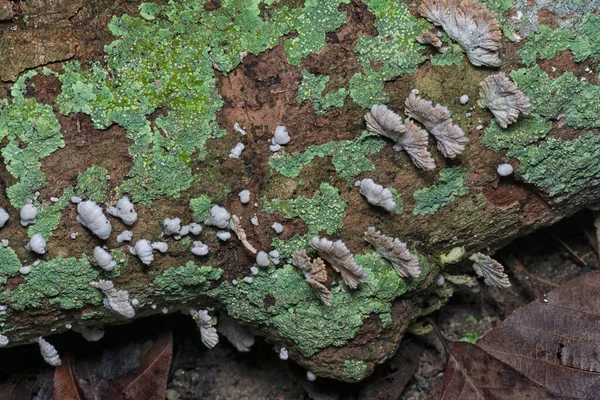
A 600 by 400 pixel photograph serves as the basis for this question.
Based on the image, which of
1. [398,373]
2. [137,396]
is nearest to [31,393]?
[137,396]

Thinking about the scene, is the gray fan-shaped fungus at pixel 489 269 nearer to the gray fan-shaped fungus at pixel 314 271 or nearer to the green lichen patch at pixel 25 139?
the gray fan-shaped fungus at pixel 314 271

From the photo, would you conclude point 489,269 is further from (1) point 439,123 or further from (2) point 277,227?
(2) point 277,227

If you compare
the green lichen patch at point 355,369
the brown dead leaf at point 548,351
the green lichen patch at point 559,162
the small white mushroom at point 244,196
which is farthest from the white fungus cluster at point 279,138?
the brown dead leaf at point 548,351

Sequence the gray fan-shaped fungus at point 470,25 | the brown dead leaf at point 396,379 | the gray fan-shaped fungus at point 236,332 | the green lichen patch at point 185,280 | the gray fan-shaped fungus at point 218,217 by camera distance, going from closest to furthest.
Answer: the gray fan-shaped fungus at point 470,25 < the gray fan-shaped fungus at point 218,217 < the green lichen patch at point 185,280 < the gray fan-shaped fungus at point 236,332 < the brown dead leaf at point 396,379

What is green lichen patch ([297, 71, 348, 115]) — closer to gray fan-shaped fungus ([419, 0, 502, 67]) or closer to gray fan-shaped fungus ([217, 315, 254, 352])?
gray fan-shaped fungus ([419, 0, 502, 67])

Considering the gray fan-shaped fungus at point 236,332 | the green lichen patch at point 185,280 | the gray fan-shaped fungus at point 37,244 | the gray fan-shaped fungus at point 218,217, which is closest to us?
the gray fan-shaped fungus at point 37,244

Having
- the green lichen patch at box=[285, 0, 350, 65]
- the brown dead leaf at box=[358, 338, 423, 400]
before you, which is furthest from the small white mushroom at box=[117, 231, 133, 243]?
the brown dead leaf at box=[358, 338, 423, 400]

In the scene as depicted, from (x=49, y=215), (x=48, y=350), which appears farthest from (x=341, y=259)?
(x=48, y=350)
